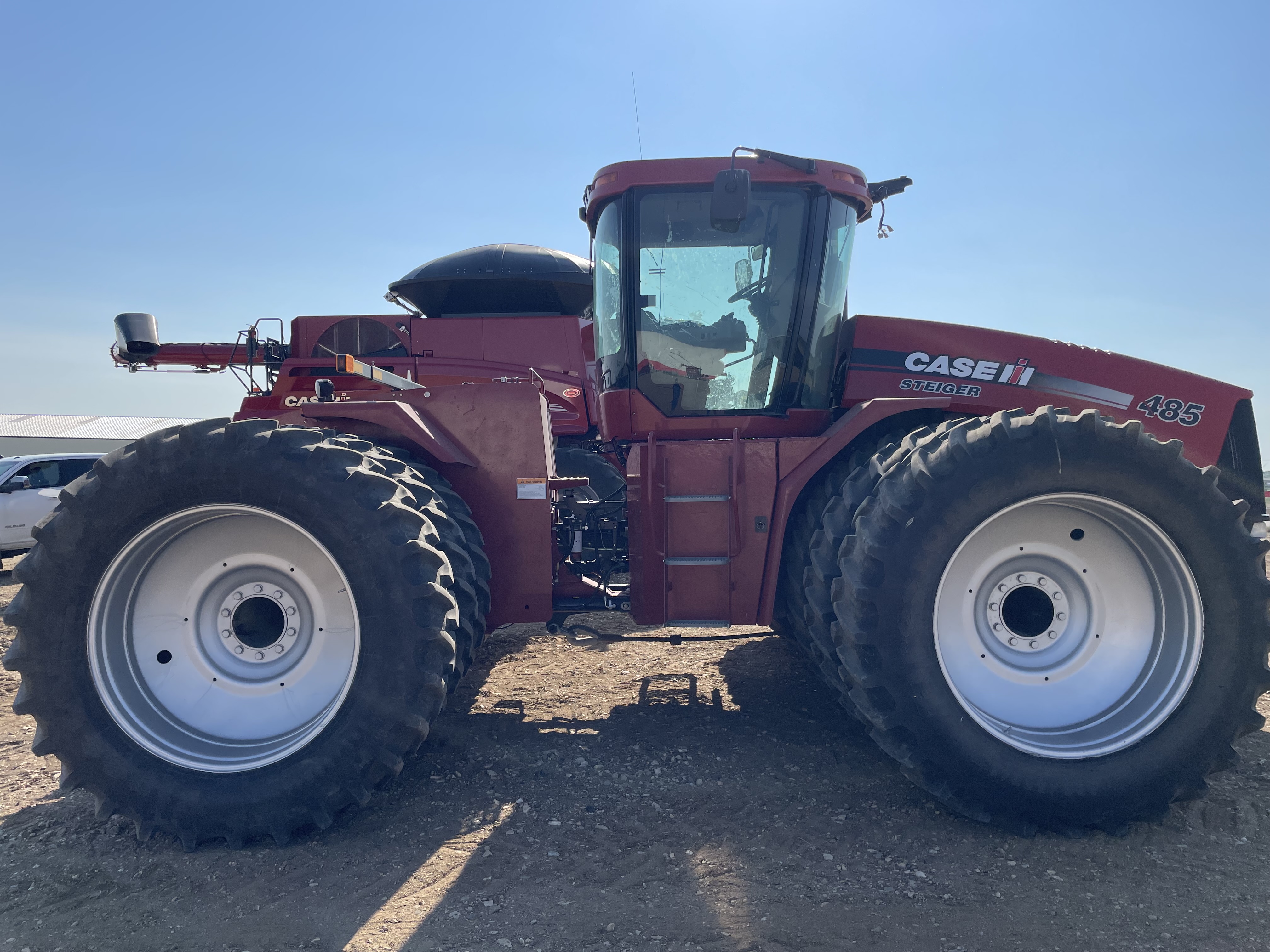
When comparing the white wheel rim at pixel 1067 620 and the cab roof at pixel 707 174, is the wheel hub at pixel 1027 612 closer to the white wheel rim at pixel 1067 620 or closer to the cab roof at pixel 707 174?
the white wheel rim at pixel 1067 620

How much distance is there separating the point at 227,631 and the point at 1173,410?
4609 millimetres

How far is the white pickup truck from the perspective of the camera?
35.7 feet

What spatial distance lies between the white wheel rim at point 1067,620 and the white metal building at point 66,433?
3603 cm

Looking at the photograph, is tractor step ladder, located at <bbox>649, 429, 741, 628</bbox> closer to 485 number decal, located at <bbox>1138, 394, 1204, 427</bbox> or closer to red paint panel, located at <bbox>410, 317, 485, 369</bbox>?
485 number decal, located at <bbox>1138, 394, 1204, 427</bbox>

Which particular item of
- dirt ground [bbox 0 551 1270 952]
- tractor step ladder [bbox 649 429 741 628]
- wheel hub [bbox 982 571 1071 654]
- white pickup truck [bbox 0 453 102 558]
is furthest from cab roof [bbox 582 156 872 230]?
white pickup truck [bbox 0 453 102 558]

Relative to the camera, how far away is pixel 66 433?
38.2 meters

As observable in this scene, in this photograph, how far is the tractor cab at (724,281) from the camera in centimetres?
389

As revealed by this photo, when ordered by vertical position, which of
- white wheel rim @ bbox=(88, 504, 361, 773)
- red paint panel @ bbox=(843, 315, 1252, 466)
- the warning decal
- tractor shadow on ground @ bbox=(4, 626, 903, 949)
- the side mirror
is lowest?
tractor shadow on ground @ bbox=(4, 626, 903, 949)

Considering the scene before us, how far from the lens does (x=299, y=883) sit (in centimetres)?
273

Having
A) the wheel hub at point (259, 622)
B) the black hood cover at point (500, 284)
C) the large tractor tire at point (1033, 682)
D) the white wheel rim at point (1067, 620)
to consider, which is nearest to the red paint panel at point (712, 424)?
the large tractor tire at point (1033, 682)

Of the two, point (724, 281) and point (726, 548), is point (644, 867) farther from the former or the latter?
point (724, 281)

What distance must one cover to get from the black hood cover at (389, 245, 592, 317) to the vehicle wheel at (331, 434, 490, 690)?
617 cm

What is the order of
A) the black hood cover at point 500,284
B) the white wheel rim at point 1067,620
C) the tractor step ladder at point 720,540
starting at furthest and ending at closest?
the black hood cover at point 500,284 < the tractor step ladder at point 720,540 < the white wheel rim at point 1067,620

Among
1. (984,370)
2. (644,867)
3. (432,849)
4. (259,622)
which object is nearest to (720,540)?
(644,867)
